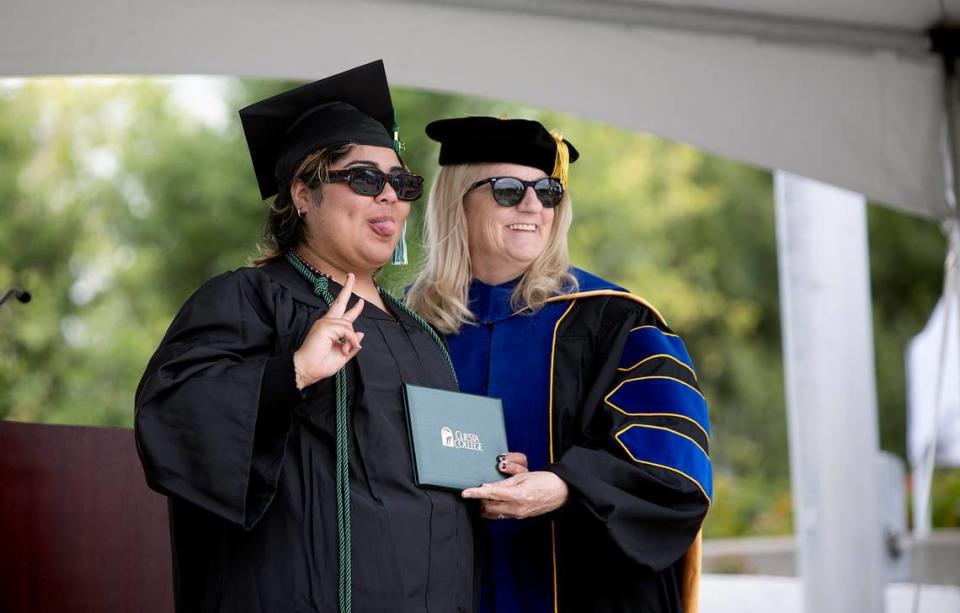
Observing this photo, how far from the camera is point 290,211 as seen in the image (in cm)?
345

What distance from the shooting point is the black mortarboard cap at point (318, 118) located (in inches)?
133

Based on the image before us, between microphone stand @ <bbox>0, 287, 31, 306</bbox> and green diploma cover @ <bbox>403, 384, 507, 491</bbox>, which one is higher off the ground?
microphone stand @ <bbox>0, 287, 31, 306</bbox>

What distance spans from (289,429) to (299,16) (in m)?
1.83

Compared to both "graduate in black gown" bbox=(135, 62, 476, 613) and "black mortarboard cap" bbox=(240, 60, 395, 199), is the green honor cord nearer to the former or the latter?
"graduate in black gown" bbox=(135, 62, 476, 613)

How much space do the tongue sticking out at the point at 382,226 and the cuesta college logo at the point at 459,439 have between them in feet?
1.64

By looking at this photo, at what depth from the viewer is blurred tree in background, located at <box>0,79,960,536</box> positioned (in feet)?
47.2

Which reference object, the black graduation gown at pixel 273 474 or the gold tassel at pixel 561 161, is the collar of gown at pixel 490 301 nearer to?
the gold tassel at pixel 561 161

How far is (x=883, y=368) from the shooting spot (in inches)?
781

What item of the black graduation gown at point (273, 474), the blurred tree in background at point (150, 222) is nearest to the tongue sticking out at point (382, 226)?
the black graduation gown at point (273, 474)

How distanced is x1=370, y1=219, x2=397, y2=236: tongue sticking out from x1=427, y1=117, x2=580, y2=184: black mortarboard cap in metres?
0.64

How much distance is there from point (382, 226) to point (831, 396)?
4.09 meters

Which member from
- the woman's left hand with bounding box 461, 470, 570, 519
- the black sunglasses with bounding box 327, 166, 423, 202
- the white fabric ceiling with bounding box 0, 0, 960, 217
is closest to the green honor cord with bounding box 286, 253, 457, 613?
the woman's left hand with bounding box 461, 470, 570, 519

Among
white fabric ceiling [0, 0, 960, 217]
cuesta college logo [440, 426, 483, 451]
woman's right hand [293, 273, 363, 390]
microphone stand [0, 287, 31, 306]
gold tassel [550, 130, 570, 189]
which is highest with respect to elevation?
white fabric ceiling [0, 0, 960, 217]

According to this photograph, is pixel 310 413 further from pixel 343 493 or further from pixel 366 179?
pixel 366 179
